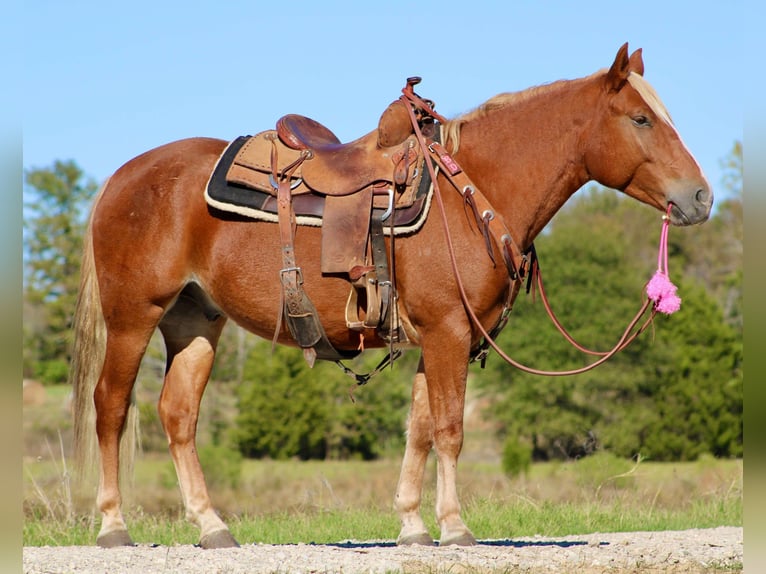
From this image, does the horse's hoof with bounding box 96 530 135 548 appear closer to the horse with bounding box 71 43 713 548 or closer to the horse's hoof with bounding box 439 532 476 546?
the horse with bounding box 71 43 713 548

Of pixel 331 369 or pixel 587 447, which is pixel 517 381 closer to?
pixel 331 369

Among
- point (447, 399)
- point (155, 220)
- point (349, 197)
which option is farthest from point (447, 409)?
point (155, 220)

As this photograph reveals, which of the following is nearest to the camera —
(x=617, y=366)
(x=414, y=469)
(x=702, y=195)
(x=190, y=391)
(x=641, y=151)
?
(x=702, y=195)

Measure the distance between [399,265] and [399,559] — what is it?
1.75 metres

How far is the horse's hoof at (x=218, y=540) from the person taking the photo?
600cm

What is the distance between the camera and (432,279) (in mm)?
5684

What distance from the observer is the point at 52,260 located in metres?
35.8

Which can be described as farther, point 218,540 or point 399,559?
point 218,540

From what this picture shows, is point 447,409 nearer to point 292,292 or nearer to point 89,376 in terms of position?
point 292,292

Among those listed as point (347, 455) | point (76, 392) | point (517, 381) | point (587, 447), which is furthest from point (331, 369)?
point (76, 392)

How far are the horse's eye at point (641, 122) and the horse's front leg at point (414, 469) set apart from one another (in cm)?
209

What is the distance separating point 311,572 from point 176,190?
2744 mm

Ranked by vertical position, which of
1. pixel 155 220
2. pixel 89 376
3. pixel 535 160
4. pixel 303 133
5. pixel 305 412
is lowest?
pixel 305 412

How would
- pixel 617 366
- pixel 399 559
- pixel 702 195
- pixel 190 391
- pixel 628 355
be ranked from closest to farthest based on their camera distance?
pixel 399 559, pixel 702 195, pixel 190 391, pixel 617 366, pixel 628 355
